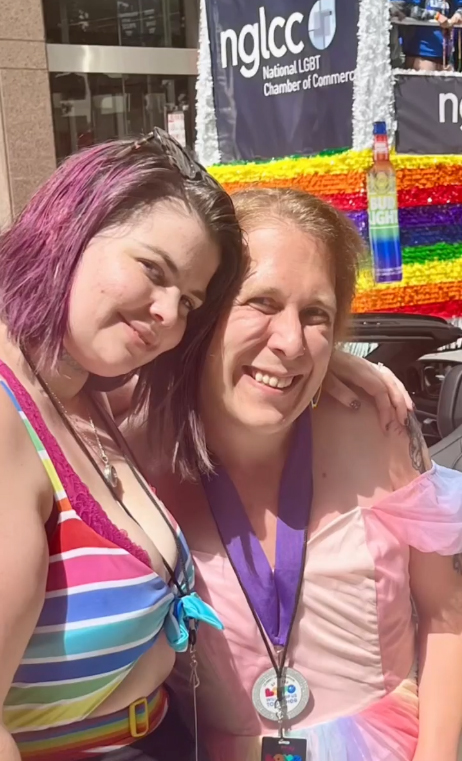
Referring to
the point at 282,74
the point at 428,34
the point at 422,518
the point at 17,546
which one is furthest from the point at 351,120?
the point at 17,546

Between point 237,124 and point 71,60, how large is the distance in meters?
3.32

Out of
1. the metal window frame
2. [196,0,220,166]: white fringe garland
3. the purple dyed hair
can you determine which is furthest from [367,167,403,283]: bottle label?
the metal window frame

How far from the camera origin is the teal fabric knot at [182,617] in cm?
130

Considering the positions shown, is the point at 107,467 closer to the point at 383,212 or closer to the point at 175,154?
the point at 175,154

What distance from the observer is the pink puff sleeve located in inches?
65.4

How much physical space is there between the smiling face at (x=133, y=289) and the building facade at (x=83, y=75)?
5786mm

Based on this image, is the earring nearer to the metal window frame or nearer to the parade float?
the parade float

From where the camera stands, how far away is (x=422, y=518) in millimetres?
1659

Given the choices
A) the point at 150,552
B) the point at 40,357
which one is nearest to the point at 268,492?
the point at 150,552

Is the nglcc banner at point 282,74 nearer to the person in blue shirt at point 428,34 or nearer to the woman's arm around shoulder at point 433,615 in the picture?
the person in blue shirt at point 428,34

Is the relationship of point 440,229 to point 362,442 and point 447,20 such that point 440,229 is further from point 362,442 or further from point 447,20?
point 362,442

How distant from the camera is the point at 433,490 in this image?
172 centimetres

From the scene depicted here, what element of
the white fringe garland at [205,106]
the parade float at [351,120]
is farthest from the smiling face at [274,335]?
the white fringe garland at [205,106]

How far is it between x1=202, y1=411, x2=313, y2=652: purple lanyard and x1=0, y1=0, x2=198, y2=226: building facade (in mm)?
5628
